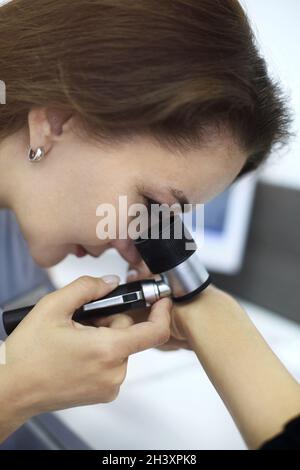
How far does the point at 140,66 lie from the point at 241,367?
1.23 ft

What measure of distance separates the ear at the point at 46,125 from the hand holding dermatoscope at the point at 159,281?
6.9 inches

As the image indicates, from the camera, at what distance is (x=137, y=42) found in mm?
571

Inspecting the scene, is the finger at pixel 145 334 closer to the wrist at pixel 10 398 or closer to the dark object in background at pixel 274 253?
the wrist at pixel 10 398

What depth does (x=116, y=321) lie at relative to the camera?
0.66 meters

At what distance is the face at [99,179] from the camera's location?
0.62m

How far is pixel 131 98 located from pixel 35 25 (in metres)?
0.18

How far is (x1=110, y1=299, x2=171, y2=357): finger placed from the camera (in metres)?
0.60

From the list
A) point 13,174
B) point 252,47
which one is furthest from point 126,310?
point 252,47

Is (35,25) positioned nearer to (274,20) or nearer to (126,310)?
(126,310)

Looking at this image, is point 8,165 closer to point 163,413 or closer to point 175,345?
point 175,345

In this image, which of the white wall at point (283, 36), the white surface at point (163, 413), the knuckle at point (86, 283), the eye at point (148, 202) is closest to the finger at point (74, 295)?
the knuckle at point (86, 283)

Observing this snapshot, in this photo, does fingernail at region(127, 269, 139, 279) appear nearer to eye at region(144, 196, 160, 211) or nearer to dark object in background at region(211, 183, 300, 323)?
eye at region(144, 196, 160, 211)

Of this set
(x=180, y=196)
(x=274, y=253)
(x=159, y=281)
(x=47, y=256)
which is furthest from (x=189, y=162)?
(x=274, y=253)

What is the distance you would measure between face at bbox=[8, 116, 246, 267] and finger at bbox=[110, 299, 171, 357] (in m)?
0.14
